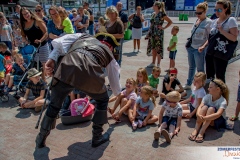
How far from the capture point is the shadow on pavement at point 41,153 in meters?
2.96

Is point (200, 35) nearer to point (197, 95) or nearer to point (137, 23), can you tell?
point (197, 95)

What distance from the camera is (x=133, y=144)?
10.5 ft

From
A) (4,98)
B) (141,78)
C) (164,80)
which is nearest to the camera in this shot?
(141,78)

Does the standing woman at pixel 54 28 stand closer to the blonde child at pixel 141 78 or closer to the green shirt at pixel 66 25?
the green shirt at pixel 66 25

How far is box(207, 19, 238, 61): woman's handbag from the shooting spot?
3.85 metres

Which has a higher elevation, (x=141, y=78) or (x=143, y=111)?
(x=141, y=78)

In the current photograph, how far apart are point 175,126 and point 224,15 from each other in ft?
6.82

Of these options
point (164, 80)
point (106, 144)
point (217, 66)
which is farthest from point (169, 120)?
point (217, 66)

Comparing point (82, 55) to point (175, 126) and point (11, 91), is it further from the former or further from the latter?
point (11, 91)

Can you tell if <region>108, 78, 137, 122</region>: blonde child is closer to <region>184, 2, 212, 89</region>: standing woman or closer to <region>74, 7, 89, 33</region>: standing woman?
<region>184, 2, 212, 89</region>: standing woman

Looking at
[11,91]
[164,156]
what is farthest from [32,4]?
[164,156]

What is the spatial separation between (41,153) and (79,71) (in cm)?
143

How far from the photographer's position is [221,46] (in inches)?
154

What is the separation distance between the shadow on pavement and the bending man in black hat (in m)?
0.11
